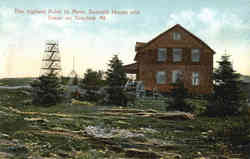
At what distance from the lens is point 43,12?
31.1ft

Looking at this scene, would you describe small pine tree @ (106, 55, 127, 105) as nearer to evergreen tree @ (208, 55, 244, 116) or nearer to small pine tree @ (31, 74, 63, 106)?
small pine tree @ (31, 74, 63, 106)

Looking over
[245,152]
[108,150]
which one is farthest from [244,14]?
[108,150]

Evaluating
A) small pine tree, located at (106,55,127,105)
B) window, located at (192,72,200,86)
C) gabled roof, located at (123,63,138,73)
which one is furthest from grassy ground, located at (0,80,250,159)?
gabled roof, located at (123,63,138,73)

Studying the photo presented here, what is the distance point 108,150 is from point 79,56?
6.54 m

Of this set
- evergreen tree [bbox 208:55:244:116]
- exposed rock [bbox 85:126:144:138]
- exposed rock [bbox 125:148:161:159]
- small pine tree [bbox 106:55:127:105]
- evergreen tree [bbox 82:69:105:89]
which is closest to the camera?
exposed rock [bbox 125:148:161:159]

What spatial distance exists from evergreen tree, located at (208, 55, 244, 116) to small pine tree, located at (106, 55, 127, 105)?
245 inches

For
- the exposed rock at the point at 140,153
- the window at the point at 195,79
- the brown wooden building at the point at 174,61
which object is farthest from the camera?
the brown wooden building at the point at 174,61

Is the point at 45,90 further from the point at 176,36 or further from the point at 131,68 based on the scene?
the point at 176,36

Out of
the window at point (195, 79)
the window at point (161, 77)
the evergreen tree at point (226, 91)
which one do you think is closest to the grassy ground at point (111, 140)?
the evergreen tree at point (226, 91)

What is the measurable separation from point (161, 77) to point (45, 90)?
12.6 metres

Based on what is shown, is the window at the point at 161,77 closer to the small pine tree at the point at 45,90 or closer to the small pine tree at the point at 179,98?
the small pine tree at the point at 179,98

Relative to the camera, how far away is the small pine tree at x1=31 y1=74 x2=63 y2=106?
1474 cm

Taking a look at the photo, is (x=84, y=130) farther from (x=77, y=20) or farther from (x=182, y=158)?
(x=77, y=20)

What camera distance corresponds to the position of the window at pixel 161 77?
23266 mm
